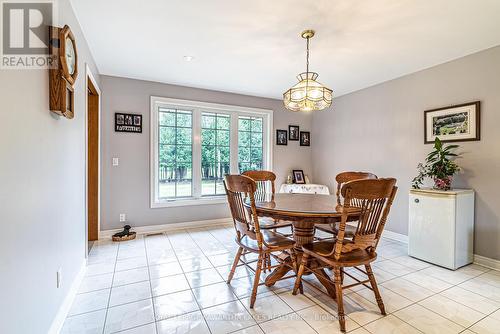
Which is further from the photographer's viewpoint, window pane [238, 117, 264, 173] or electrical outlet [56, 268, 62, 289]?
window pane [238, 117, 264, 173]

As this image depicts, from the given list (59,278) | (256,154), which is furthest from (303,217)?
(256,154)

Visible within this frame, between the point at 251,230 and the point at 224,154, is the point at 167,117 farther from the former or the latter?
the point at 251,230

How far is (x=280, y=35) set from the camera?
2.45 meters

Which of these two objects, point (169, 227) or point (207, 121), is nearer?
point (169, 227)

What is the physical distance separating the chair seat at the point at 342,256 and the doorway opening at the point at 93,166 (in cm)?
305

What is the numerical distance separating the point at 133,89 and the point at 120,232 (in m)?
2.19

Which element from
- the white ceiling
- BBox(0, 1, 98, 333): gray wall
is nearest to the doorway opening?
the white ceiling

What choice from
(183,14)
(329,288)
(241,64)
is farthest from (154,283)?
(241,64)

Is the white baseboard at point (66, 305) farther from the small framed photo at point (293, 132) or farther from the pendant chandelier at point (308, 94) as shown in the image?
the small framed photo at point (293, 132)

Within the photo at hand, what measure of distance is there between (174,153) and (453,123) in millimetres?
3963

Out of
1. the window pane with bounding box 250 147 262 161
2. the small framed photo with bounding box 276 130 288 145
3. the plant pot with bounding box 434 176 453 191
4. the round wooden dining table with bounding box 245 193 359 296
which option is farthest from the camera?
the small framed photo with bounding box 276 130 288 145

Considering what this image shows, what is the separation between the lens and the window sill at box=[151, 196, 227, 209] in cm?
396

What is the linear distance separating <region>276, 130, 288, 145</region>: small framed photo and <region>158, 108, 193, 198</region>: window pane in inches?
67.8

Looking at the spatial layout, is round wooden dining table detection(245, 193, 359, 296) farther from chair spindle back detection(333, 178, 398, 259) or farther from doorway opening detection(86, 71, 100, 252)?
doorway opening detection(86, 71, 100, 252)
